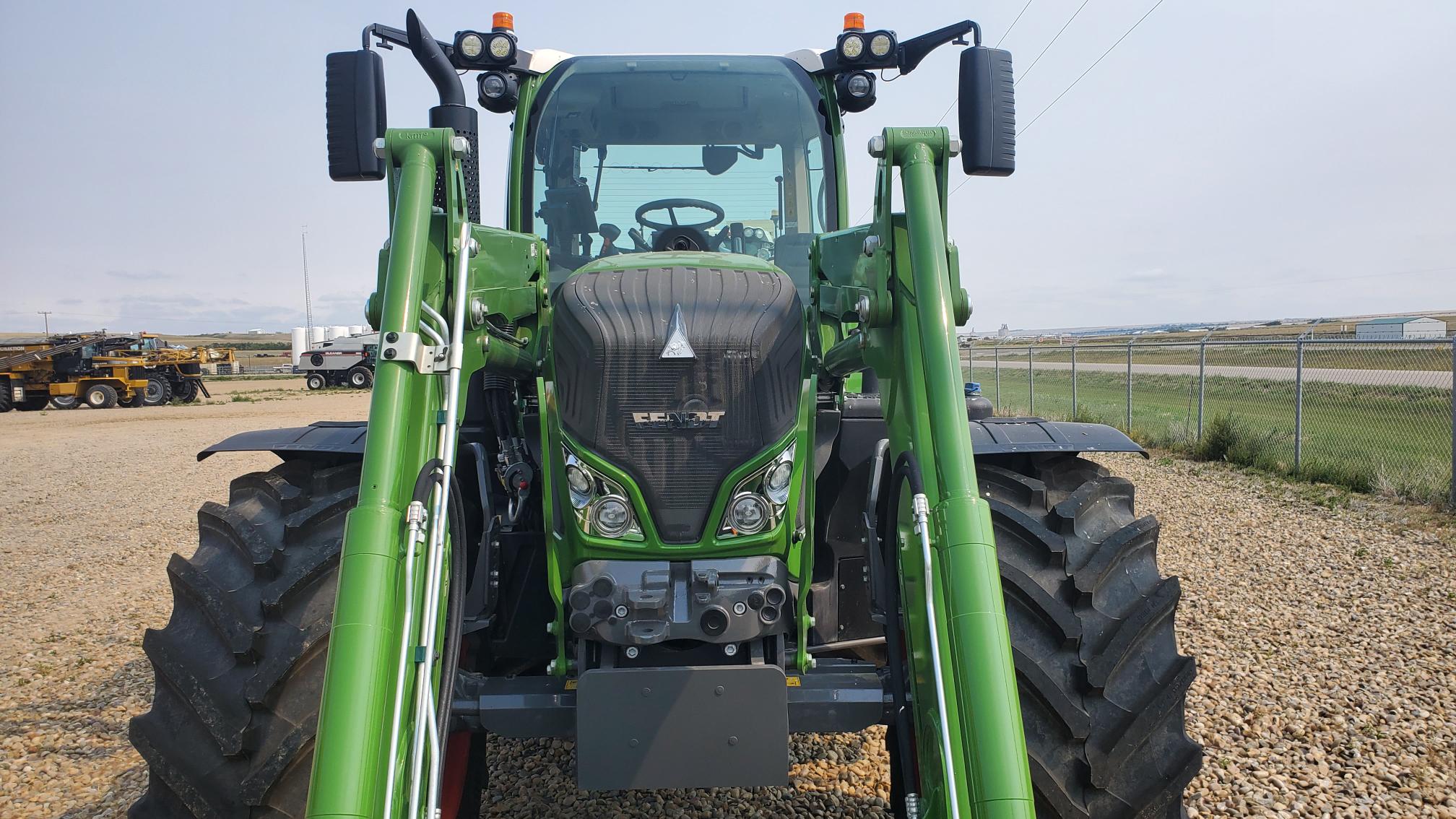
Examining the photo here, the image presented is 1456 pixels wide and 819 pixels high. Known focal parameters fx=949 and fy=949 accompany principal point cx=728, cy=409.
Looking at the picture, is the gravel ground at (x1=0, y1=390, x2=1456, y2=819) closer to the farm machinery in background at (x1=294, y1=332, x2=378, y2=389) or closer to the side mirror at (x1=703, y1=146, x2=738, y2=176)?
the side mirror at (x1=703, y1=146, x2=738, y2=176)

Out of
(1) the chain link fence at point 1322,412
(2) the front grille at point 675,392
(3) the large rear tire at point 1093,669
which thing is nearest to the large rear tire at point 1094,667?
(3) the large rear tire at point 1093,669

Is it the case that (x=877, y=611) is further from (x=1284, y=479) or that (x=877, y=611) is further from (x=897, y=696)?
(x=1284, y=479)

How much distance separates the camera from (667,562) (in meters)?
2.43

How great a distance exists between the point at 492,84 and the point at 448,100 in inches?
11.7

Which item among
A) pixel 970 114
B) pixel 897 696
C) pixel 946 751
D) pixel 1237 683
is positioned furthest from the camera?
pixel 1237 683

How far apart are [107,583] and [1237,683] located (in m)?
7.90

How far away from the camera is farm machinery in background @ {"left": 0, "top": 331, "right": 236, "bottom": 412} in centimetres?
2941

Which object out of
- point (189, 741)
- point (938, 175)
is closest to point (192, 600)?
point (189, 741)

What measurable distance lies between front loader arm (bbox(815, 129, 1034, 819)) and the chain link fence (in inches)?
313

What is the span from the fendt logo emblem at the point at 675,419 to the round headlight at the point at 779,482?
0.73ft

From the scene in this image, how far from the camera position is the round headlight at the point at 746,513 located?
2.44m

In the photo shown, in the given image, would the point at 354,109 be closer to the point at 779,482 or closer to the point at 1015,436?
the point at 779,482

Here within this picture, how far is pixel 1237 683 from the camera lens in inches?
190

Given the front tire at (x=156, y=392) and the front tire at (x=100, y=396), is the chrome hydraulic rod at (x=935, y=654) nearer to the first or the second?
the front tire at (x=100, y=396)
